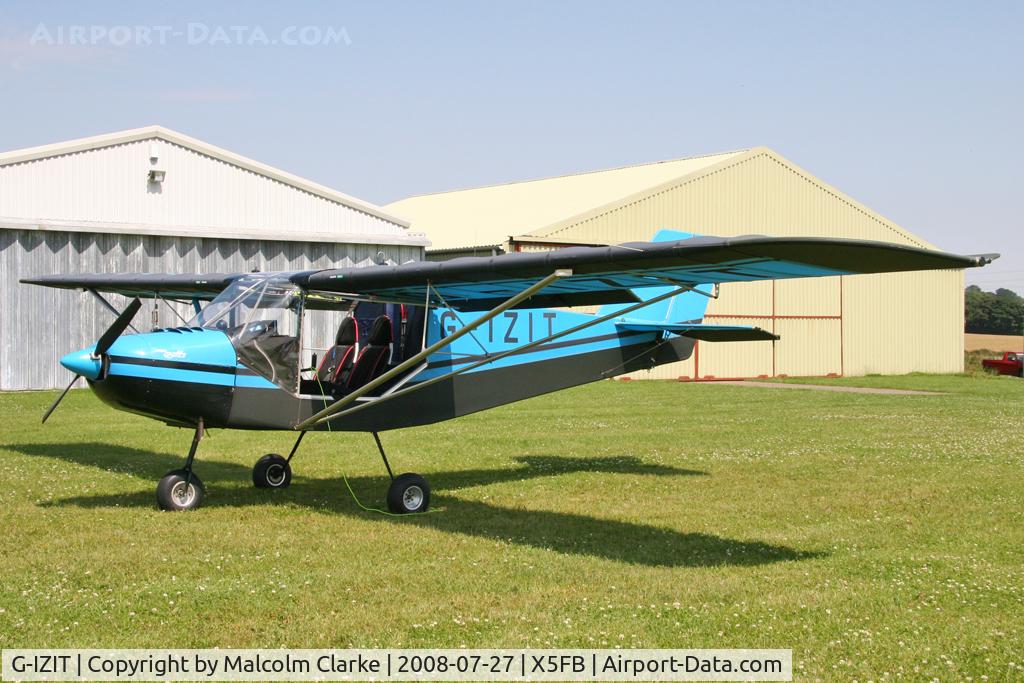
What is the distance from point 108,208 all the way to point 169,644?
79.4 feet

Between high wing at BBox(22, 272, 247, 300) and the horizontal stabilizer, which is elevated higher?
high wing at BBox(22, 272, 247, 300)

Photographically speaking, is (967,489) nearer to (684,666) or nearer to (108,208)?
(684,666)

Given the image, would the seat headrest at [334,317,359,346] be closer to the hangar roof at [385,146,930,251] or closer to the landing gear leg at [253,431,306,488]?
the landing gear leg at [253,431,306,488]

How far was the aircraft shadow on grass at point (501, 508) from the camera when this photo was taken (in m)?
8.71

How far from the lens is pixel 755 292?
38.1 metres

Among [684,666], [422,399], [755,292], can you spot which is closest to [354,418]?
[422,399]

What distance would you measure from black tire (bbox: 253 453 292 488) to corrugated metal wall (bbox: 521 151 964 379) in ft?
70.5

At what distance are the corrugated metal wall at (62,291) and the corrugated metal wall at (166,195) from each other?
599 mm

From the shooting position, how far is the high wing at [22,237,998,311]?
7359 mm

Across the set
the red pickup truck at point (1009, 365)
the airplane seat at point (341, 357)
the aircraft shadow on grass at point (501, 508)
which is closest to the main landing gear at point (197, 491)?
the aircraft shadow on grass at point (501, 508)

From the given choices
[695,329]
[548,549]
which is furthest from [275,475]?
[695,329]

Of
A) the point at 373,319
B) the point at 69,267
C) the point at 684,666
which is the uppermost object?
Result: the point at 69,267

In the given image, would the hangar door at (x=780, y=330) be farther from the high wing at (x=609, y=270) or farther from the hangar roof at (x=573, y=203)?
the high wing at (x=609, y=270)

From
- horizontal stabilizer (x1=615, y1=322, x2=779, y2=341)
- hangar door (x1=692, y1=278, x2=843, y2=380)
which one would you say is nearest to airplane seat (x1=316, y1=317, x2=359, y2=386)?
horizontal stabilizer (x1=615, y1=322, x2=779, y2=341)
